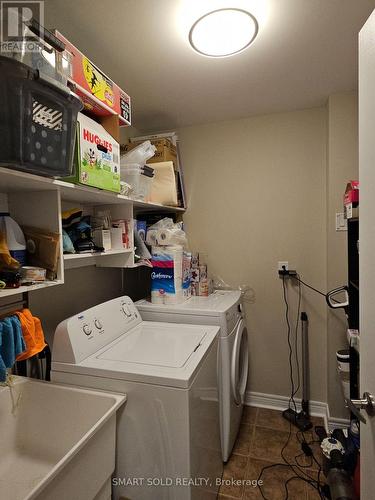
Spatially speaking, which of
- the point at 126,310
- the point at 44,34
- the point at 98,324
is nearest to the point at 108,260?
the point at 126,310

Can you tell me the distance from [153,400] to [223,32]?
1747mm

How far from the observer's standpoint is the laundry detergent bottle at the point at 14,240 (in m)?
1.08

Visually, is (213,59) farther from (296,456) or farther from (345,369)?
(296,456)

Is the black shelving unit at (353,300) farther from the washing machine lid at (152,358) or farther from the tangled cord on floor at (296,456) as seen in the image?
the washing machine lid at (152,358)

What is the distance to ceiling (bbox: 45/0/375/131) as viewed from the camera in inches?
49.3

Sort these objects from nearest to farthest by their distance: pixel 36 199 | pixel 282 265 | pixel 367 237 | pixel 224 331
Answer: pixel 367 237 → pixel 36 199 → pixel 224 331 → pixel 282 265

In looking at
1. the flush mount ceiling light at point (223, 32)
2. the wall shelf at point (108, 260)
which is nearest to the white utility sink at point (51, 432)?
the wall shelf at point (108, 260)

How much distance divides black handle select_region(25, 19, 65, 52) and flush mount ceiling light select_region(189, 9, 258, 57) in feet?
2.26

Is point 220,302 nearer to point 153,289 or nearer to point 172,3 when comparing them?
point 153,289

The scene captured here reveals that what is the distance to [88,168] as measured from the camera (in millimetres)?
1256

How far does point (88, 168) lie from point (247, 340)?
1904mm

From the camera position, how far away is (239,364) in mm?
2131

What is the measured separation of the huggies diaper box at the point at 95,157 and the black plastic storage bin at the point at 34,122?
156 mm

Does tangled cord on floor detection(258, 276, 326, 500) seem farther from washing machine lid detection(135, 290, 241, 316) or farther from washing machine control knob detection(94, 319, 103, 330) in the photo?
washing machine control knob detection(94, 319, 103, 330)
